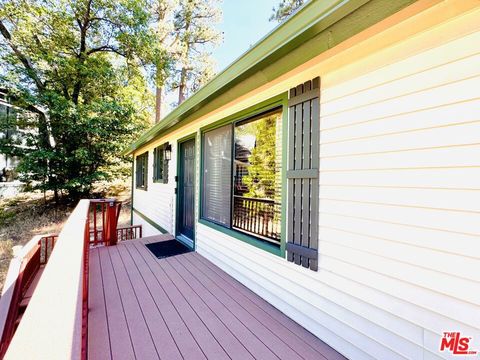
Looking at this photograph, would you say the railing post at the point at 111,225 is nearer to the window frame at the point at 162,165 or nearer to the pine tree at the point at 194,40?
the window frame at the point at 162,165

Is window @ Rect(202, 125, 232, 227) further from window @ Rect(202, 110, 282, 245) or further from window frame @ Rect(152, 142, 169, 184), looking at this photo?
window frame @ Rect(152, 142, 169, 184)

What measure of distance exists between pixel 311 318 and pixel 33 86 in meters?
12.5

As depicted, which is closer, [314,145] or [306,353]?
[306,353]

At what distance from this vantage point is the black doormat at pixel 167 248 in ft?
12.6

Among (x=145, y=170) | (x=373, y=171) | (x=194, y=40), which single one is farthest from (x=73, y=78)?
(x=373, y=171)

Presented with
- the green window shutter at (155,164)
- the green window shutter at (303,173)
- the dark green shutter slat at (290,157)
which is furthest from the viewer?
the green window shutter at (155,164)

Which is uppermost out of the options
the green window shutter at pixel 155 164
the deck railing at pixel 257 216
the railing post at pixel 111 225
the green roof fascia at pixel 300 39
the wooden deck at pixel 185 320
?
the green roof fascia at pixel 300 39

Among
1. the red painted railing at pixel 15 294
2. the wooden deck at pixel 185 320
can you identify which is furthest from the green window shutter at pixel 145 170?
the wooden deck at pixel 185 320

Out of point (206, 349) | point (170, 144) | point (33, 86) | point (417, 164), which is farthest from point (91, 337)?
point (33, 86)

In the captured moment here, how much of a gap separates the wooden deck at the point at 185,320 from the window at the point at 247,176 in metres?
0.77

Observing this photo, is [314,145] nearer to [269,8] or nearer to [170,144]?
[170,144]

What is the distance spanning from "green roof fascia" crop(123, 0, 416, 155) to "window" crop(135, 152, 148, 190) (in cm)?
576

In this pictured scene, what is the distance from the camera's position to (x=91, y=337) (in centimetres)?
186

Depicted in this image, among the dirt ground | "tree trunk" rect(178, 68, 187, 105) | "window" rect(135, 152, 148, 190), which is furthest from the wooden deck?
"tree trunk" rect(178, 68, 187, 105)
